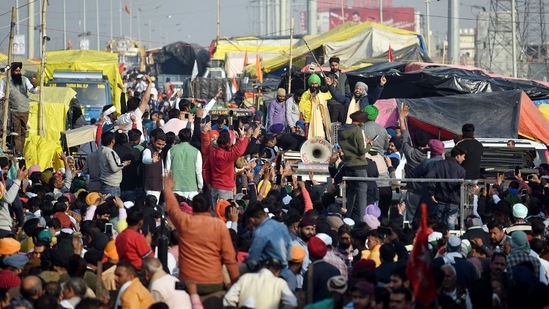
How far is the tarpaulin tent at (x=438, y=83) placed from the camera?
27.2 meters

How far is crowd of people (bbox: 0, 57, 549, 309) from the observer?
11055 mm

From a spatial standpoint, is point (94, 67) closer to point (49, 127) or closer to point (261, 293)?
point (49, 127)

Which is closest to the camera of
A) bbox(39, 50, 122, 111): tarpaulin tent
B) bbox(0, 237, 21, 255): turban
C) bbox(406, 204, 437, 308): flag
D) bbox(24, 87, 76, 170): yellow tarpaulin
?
bbox(406, 204, 437, 308): flag

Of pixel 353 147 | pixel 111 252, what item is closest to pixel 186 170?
pixel 353 147

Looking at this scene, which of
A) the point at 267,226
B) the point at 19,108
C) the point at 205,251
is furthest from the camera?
the point at 19,108

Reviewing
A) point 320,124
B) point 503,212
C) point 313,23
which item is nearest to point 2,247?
point 503,212

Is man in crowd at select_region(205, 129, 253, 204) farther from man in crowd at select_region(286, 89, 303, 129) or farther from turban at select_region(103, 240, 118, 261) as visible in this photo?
man in crowd at select_region(286, 89, 303, 129)

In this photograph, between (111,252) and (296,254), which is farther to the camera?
(111,252)

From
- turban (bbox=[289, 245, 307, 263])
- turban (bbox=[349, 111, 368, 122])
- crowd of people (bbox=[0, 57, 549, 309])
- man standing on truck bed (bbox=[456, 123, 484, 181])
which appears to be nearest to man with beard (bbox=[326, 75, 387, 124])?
crowd of people (bbox=[0, 57, 549, 309])

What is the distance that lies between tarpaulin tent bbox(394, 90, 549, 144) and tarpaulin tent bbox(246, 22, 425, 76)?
587 inches

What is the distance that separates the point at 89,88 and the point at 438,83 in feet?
36.6

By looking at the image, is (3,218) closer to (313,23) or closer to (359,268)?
(359,268)

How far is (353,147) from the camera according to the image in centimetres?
1753

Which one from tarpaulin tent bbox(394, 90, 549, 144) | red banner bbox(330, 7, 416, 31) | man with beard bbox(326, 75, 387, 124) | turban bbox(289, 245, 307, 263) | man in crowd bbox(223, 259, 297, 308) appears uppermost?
red banner bbox(330, 7, 416, 31)
